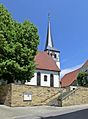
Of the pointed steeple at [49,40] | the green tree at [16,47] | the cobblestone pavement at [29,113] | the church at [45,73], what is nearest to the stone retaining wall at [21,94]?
the green tree at [16,47]

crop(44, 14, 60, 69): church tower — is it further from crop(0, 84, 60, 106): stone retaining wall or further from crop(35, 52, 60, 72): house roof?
crop(0, 84, 60, 106): stone retaining wall

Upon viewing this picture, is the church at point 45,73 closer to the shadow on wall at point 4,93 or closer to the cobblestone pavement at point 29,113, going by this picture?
the shadow on wall at point 4,93

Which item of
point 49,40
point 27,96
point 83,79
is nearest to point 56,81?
point 83,79

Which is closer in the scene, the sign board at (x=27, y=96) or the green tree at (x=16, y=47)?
the sign board at (x=27, y=96)

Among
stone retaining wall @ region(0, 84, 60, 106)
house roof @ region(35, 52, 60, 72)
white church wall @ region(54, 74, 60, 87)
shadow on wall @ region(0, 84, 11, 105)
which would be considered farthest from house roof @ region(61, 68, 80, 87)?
shadow on wall @ region(0, 84, 11, 105)

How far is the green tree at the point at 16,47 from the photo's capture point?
31875 mm

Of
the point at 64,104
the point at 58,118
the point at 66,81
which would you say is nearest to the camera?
the point at 58,118

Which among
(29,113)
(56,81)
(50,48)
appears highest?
(50,48)

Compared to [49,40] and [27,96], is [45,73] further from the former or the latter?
[49,40]

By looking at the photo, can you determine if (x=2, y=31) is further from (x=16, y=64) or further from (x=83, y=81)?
(x=83, y=81)

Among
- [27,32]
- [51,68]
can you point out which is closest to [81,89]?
[27,32]

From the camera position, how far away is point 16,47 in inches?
1280

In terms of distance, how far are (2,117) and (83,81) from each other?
36549 millimetres

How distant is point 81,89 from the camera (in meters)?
32.7
